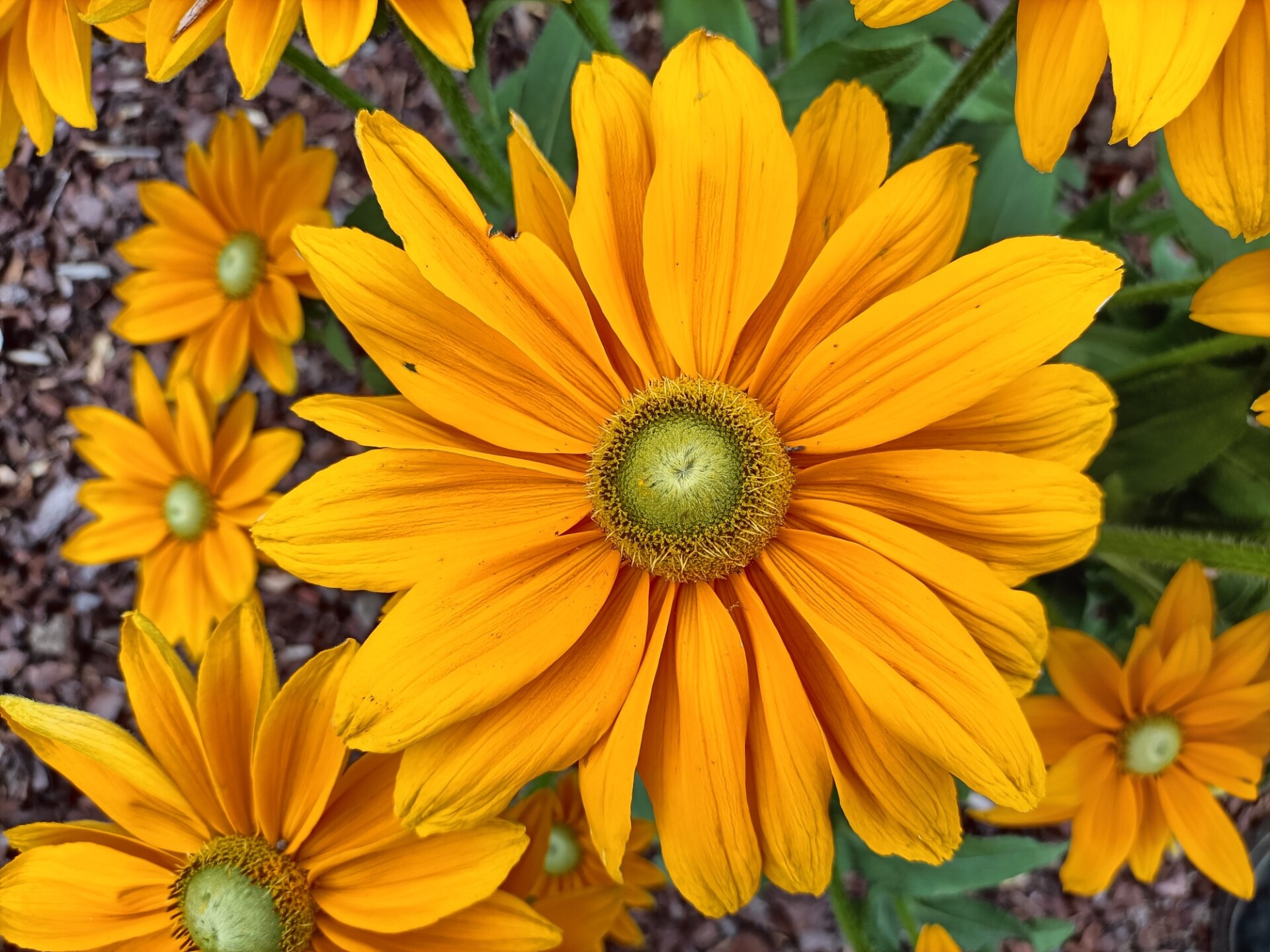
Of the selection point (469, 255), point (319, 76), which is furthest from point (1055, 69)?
point (319, 76)

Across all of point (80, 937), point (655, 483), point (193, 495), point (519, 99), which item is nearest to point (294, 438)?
point (193, 495)

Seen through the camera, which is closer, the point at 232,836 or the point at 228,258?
the point at 232,836

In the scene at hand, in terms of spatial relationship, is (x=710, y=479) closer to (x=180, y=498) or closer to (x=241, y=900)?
(x=241, y=900)

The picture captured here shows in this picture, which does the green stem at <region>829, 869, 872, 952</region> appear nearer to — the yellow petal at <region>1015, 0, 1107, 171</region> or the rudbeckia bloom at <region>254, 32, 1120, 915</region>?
the rudbeckia bloom at <region>254, 32, 1120, 915</region>

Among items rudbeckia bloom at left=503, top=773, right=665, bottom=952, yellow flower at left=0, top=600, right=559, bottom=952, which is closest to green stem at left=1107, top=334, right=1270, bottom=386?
rudbeckia bloom at left=503, top=773, right=665, bottom=952

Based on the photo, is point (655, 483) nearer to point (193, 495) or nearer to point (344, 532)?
point (344, 532)

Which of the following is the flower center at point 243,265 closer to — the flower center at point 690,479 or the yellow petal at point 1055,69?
the flower center at point 690,479
